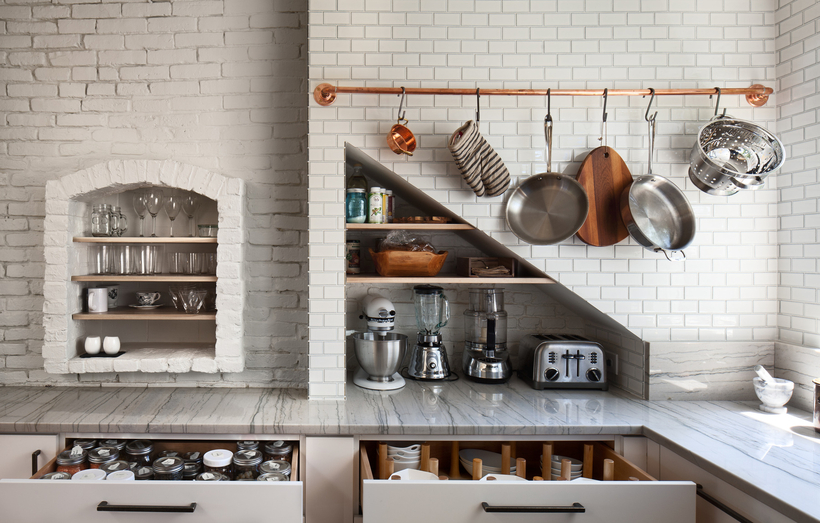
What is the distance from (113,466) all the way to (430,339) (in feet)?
4.56

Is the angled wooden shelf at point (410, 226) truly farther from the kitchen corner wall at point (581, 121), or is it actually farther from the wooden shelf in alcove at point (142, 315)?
the wooden shelf in alcove at point (142, 315)

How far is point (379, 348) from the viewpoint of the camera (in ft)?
7.30

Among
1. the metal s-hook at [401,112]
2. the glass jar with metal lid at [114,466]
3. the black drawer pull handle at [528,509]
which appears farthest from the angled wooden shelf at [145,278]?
the black drawer pull handle at [528,509]

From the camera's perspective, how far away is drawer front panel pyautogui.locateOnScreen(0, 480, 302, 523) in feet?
4.50

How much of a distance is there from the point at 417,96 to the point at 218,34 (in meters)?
1.12

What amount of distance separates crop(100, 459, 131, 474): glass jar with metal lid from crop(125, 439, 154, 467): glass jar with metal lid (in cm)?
9

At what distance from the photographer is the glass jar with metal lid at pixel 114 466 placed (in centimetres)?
165

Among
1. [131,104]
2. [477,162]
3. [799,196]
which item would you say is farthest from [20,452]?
[799,196]

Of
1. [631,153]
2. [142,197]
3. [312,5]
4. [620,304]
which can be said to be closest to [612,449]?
[620,304]

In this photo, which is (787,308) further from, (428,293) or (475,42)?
(475,42)

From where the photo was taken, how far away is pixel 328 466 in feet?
6.02

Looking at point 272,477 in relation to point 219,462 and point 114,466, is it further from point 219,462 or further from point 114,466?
point 114,466

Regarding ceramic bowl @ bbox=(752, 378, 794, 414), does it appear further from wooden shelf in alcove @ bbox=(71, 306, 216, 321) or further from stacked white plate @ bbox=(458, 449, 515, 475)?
wooden shelf in alcove @ bbox=(71, 306, 216, 321)

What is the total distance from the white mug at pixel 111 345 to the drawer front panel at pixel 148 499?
39.1 inches
